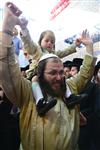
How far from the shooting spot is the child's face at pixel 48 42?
4461 millimetres

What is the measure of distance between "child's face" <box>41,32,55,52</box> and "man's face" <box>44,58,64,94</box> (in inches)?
57.9

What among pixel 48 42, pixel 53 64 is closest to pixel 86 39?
pixel 53 64

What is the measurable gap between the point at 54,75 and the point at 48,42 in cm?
155

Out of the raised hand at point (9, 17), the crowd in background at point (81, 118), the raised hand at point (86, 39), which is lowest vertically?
the crowd in background at point (81, 118)

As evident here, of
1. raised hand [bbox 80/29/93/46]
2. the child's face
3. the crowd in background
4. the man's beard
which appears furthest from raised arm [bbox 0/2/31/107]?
the child's face

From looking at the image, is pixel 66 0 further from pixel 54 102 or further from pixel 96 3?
pixel 54 102

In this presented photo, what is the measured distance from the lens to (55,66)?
298 centimetres

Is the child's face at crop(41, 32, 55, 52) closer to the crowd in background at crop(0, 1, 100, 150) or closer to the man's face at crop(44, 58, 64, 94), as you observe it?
the crowd in background at crop(0, 1, 100, 150)

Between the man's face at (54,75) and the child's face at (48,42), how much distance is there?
1472 millimetres

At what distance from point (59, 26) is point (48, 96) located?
166 inches

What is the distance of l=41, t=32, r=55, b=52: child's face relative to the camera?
4.46 m

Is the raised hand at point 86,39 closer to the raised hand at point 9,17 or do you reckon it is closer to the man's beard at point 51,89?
the man's beard at point 51,89

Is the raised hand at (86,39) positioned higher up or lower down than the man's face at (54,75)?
higher up

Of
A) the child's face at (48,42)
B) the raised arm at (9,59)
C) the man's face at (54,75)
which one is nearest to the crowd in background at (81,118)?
the child's face at (48,42)
